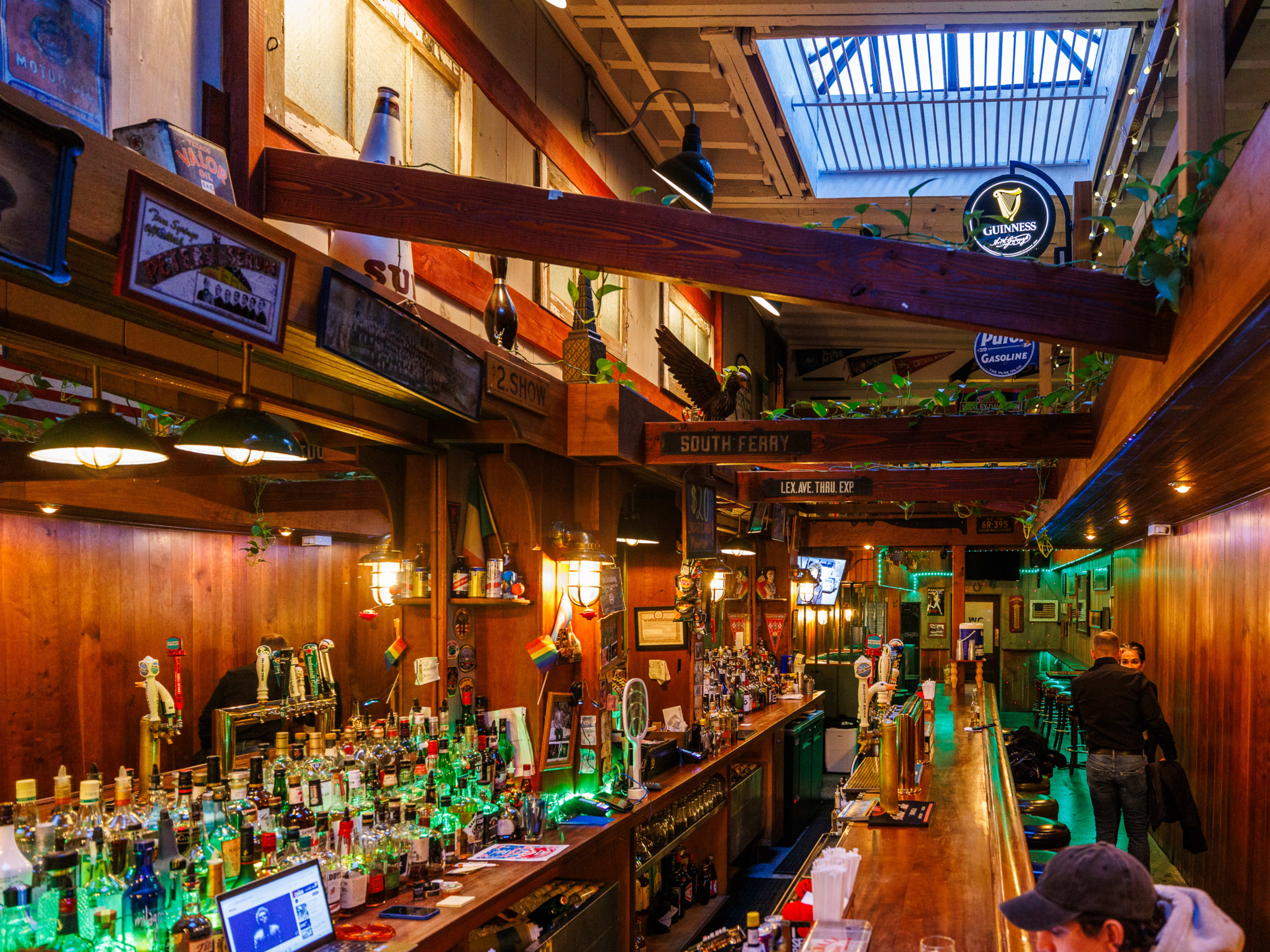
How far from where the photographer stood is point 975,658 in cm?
1216

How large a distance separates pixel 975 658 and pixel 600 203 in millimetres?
10754

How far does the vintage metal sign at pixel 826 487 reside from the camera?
6.52 m

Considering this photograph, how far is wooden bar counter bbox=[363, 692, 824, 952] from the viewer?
3254mm

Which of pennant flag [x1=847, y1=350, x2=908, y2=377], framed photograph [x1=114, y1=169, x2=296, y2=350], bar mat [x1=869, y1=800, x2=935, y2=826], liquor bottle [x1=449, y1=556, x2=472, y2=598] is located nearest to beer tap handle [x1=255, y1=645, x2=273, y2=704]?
liquor bottle [x1=449, y1=556, x2=472, y2=598]

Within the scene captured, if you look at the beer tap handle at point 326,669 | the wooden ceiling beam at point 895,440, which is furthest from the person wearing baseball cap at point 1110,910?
the beer tap handle at point 326,669

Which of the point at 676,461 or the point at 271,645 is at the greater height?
the point at 676,461

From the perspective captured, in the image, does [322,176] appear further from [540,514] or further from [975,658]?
[975,658]

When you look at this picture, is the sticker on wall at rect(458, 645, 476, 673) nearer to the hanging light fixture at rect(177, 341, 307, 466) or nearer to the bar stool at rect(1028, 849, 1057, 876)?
the hanging light fixture at rect(177, 341, 307, 466)

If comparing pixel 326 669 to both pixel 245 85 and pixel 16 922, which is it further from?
pixel 245 85

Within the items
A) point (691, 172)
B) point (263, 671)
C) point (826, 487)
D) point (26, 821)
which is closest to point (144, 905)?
point (26, 821)

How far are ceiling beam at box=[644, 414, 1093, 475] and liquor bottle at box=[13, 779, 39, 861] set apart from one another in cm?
297

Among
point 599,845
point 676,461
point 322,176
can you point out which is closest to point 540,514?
point 676,461

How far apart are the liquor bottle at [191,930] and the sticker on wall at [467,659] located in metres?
2.02

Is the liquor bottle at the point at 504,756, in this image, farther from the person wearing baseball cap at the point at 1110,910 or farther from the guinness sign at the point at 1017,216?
the guinness sign at the point at 1017,216
